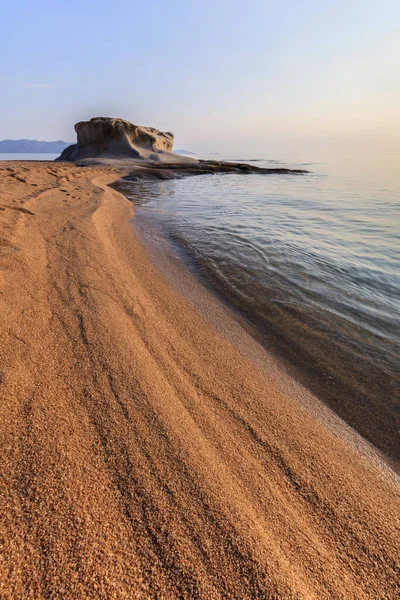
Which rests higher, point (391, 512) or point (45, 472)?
point (45, 472)

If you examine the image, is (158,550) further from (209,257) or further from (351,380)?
(209,257)

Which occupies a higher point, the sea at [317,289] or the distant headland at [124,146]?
the distant headland at [124,146]

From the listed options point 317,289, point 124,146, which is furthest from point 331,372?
point 124,146

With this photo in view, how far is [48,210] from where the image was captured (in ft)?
18.5

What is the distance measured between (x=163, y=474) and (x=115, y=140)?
3941 centimetres

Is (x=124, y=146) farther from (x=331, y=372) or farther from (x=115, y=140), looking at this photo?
(x=331, y=372)

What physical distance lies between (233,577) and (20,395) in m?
1.31

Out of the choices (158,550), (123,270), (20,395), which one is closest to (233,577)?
(158,550)

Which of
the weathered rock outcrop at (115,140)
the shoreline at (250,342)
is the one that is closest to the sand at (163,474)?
the shoreline at (250,342)

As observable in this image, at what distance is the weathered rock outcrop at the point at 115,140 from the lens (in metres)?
33.0

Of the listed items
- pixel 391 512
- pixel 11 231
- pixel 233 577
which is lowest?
pixel 391 512

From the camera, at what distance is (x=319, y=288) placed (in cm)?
433

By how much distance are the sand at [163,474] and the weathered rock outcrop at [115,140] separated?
34.5m

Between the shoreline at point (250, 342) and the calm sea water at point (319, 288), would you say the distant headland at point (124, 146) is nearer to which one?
the calm sea water at point (319, 288)
